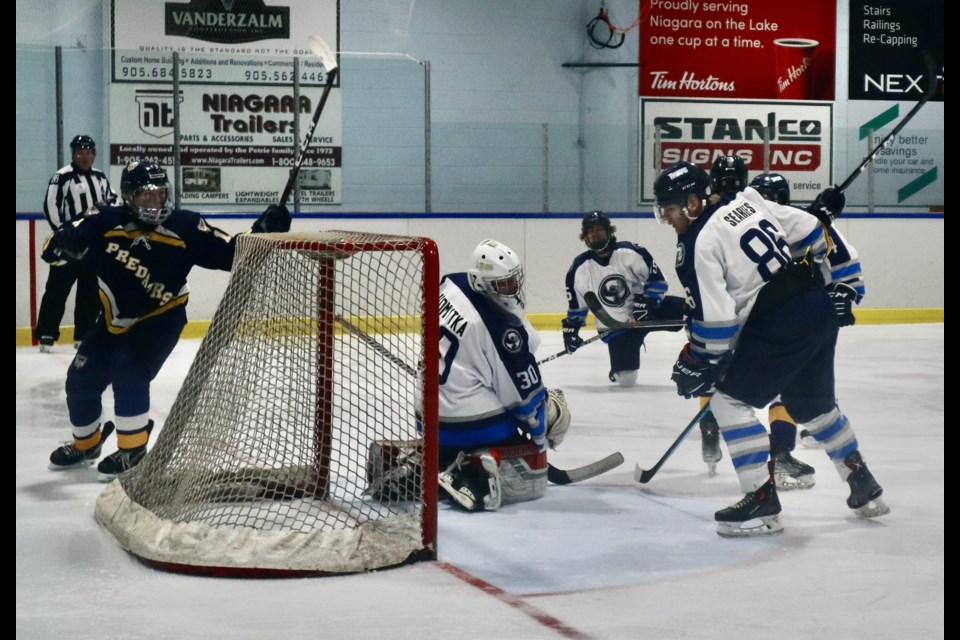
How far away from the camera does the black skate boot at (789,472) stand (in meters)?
4.33

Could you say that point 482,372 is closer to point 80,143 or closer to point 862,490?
point 862,490

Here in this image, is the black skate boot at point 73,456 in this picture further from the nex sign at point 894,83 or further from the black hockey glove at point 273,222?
the nex sign at point 894,83

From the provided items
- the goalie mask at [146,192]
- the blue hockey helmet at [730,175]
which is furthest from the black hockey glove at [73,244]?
the blue hockey helmet at [730,175]

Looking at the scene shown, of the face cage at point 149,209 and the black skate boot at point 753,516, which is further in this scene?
the face cage at point 149,209

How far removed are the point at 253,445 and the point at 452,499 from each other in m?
0.69

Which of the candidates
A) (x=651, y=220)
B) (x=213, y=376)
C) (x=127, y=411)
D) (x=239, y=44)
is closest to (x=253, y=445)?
(x=213, y=376)

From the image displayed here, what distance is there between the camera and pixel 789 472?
4.39 metres

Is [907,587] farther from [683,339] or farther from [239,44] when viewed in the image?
[239,44]

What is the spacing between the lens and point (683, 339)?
9.29m

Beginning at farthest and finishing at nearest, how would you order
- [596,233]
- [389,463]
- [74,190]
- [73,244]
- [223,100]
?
[223,100] → [74,190] → [596,233] → [73,244] → [389,463]

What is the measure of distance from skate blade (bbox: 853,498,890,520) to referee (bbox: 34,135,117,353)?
17.7ft

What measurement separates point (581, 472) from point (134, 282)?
64.3 inches

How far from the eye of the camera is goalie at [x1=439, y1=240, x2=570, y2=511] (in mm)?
3922

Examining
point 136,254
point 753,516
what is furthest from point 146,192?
point 753,516
